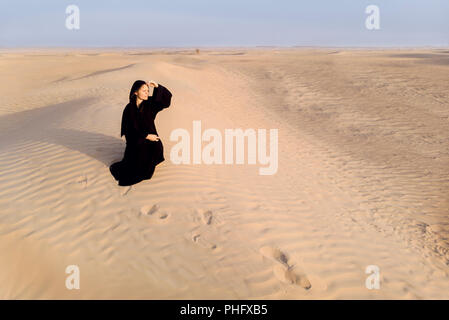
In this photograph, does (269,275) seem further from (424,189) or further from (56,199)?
(424,189)

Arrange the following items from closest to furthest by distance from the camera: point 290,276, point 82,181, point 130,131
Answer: point 290,276, point 130,131, point 82,181

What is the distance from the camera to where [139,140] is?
16.1 ft

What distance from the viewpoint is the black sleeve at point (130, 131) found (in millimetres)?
4857

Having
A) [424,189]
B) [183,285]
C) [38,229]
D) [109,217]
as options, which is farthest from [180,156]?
[424,189]

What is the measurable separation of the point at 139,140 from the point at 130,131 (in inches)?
7.9

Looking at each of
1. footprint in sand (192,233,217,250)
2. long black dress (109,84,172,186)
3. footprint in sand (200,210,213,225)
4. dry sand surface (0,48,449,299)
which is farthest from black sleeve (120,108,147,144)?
footprint in sand (192,233,217,250)

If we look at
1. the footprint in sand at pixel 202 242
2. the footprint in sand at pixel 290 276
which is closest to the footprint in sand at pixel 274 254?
the footprint in sand at pixel 290 276

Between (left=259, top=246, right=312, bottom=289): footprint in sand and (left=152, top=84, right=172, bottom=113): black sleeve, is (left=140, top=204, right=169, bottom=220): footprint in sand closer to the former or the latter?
(left=259, top=246, right=312, bottom=289): footprint in sand

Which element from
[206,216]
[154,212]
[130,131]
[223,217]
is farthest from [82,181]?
[223,217]

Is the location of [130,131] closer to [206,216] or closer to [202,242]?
[206,216]

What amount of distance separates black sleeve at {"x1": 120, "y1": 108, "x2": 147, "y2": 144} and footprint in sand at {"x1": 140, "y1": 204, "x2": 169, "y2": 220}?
1080 millimetres

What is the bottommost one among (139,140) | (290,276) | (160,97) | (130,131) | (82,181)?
(290,276)

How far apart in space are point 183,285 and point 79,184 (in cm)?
276

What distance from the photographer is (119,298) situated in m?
3.23
